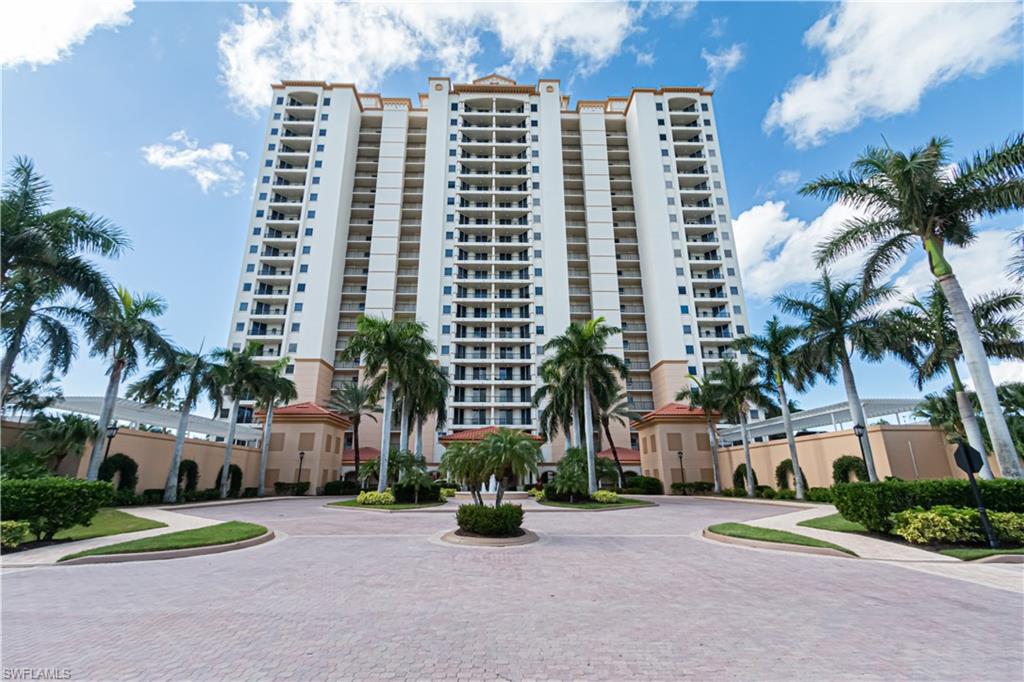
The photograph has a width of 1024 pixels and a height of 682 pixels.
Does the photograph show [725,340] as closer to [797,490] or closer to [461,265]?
[797,490]

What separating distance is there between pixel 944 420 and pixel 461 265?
50.0 m

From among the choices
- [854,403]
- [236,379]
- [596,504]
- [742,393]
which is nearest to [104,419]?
[236,379]

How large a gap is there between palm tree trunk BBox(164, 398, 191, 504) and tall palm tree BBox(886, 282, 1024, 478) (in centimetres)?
4140

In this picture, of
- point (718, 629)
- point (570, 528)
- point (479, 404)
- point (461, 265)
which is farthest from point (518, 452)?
point (461, 265)

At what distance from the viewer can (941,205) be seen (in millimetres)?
15883

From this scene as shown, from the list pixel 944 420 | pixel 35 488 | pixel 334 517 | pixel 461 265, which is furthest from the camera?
pixel 461 265

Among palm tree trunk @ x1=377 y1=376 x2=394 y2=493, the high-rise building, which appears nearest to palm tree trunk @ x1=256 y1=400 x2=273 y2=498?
palm tree trunk @ x1=377 y1=376 x2=394 y2=493

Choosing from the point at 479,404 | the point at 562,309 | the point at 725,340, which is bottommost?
the point at 479,404

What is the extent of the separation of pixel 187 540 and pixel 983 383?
2508 centimetres

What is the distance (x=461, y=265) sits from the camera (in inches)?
2419

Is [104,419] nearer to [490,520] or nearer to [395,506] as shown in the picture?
[395,506]

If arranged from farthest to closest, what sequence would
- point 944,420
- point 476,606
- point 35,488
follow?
1. point 944,420
2. point 35,488
3. point 476,606

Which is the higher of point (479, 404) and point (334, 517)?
point (479, 404)

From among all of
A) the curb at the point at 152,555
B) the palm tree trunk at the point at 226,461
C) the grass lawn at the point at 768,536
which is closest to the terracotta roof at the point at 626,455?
the grass lawn at the point at 768,536
